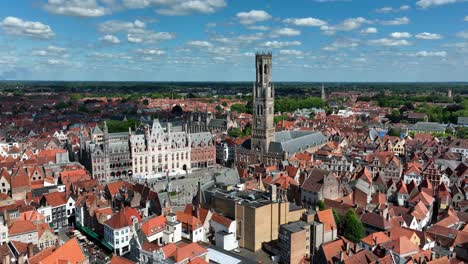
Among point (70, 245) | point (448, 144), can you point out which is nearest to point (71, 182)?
point (70, 245)

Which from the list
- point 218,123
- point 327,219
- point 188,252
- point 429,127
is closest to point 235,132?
point 218,123

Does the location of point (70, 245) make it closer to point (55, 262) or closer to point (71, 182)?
point (55, 262)

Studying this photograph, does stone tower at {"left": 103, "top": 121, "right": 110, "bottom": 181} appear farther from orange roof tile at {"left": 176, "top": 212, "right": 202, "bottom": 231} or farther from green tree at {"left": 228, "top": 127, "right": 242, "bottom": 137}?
green tree at {"left": 228, "top": 127, "right": 242, "bottom": 137}

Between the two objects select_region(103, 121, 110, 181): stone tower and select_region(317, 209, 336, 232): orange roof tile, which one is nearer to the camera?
select_region(317, 209, 336, 232): orange roof tile

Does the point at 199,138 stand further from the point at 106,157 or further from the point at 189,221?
the point at 189,221

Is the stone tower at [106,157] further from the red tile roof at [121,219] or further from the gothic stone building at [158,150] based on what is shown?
the red tile roof at [121,219]

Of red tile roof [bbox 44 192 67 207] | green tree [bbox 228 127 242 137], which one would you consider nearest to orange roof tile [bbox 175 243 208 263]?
red tile roof [bbox 44 192 67 207]
